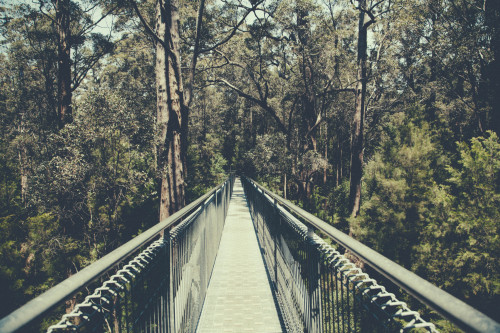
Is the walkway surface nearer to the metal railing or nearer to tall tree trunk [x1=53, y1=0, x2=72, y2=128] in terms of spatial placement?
the metal railing

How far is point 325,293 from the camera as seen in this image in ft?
7.33

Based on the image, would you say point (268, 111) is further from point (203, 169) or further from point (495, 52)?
point (203, 169)

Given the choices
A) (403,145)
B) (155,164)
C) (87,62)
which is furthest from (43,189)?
(403,145)

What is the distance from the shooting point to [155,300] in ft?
7.06

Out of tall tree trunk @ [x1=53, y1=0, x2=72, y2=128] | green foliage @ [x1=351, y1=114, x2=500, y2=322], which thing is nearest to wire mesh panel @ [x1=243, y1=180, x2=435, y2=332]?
tall tree trunk @ [x1=53, y1=0, x2=72, y2=128]

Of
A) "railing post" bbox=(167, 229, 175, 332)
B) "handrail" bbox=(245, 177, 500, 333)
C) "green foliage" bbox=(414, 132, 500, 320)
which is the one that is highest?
"handrail" bbox=(245, 177, 500, 333)

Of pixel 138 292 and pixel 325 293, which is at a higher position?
pixel 138 292

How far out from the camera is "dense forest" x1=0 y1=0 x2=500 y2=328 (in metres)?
11.1

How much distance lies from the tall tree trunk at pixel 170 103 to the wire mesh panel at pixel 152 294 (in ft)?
20.2

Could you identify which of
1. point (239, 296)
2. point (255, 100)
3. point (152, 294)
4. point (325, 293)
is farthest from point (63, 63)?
point (325, 293)

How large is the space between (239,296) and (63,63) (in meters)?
14.0

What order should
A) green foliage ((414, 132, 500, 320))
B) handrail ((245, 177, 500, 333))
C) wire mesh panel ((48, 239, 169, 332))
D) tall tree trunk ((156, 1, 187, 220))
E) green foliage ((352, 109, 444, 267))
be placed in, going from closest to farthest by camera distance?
handrail ((245, 177, 500, 333))
wire mesh panel ((48, 239, 169, 332))
tall tree trunk ((156, 1, 187, 220))
green foliage ((414, 132, 500, 320))
green foliage ((352, 109, 444, 267))

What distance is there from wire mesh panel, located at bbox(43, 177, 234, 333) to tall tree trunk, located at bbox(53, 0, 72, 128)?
12126 millimetres

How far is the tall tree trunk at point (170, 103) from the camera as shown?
950 centimetres
